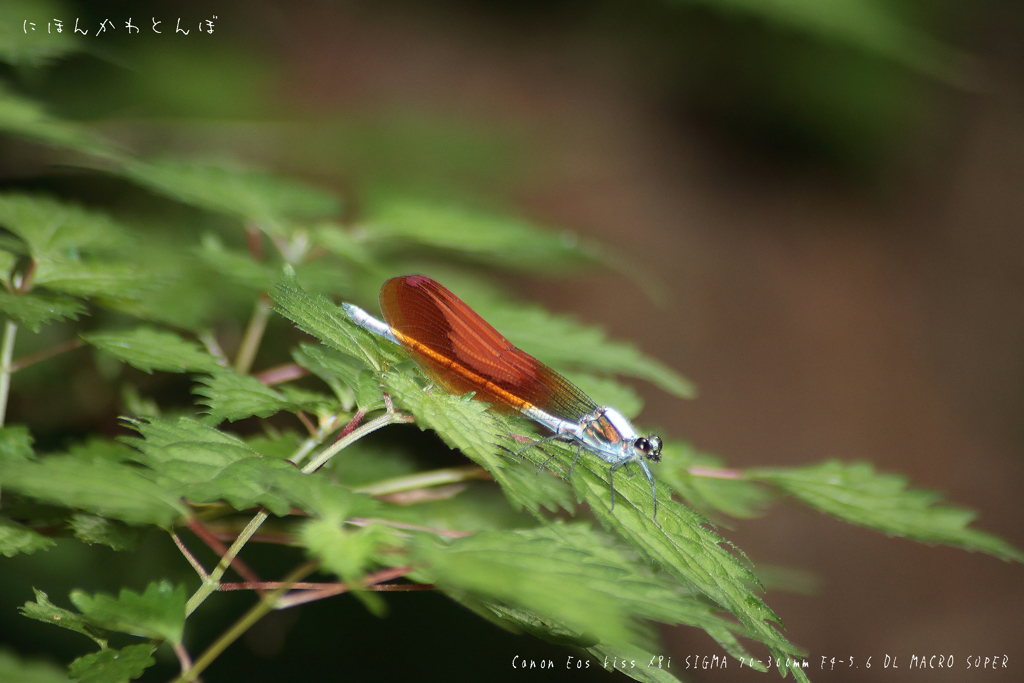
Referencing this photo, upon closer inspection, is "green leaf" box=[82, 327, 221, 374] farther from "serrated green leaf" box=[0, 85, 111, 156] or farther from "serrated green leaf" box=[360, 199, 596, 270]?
"serrated green leaf" box=[360, 199, 596, 270]

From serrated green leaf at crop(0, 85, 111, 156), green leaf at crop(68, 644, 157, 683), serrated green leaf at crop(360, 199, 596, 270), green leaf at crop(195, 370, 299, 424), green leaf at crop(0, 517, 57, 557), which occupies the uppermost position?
serrated green leaf at crop(360, 199, 596, 270)

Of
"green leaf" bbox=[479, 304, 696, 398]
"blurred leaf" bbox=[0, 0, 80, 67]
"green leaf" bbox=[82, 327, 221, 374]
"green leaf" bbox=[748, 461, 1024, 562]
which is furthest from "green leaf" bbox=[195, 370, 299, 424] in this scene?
"green leaf" bbox=[748, 461, 1024, 562]

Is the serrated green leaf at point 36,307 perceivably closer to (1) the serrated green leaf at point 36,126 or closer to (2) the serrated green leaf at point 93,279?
(2) the serrated green leaf at point 93,279

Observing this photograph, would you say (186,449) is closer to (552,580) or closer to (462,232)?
(552,580)

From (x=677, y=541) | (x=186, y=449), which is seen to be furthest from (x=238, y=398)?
(x=677, y=541)

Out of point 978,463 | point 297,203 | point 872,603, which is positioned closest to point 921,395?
point 978,463

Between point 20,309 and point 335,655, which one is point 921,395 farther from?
point 20,309
